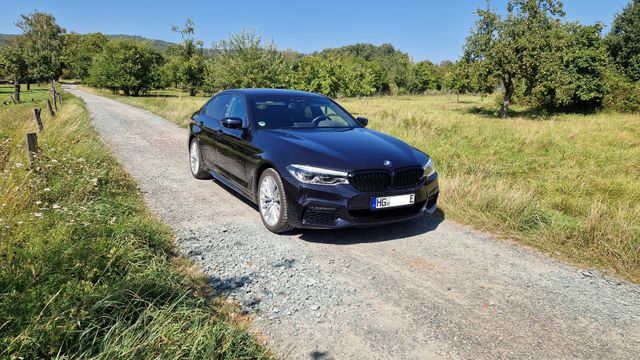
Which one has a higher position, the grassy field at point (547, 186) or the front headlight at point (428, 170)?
the front headlight at point (428, 170)

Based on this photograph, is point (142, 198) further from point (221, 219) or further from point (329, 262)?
point (329, 262)

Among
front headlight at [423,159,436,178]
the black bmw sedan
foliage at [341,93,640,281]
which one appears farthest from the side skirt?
foliage at [341,93,640,281]

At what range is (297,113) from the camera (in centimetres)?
543

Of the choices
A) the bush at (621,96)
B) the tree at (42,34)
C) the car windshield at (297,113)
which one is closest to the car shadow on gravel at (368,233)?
the car windshield at (297,113)

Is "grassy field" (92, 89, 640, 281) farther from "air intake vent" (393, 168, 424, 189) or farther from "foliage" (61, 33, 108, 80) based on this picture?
"foliage" (61, 33, 108, 80)

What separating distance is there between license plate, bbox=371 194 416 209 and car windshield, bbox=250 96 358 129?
64.4 inches

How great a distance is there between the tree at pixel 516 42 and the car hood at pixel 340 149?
20647 millimetres

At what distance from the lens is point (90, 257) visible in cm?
313

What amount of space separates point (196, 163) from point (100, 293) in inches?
178

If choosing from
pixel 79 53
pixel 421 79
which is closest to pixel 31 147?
pixel 421 79

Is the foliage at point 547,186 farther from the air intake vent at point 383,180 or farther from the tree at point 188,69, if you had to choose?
the tree at point 188,69

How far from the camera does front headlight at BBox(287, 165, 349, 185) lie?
3.99 m

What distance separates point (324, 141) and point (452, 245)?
73.6 inches

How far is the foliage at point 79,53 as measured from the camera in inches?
2704
